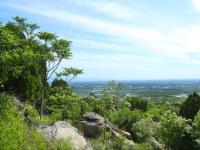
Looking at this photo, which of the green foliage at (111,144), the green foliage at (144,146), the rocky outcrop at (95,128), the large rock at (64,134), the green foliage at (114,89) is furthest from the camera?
the rocky outcrop at (95,128)

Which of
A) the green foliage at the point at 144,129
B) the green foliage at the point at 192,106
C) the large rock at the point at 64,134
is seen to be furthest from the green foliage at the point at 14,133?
the green foliage at the point at 192,106

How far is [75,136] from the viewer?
66.0 ft

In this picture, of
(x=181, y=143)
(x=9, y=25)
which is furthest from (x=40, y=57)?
(x=181, y=143)

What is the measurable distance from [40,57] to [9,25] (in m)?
4.42

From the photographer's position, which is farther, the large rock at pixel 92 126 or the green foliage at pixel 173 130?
the large rock at pixel 92 126

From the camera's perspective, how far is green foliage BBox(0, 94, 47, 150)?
611 inches

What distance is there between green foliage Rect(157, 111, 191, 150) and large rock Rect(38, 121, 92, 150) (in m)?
4.37

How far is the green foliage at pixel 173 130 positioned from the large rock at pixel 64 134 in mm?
4371

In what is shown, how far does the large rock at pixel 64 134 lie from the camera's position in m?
19.2

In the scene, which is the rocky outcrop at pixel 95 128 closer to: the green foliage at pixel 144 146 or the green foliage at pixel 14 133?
the green foliage at pixel 144 146

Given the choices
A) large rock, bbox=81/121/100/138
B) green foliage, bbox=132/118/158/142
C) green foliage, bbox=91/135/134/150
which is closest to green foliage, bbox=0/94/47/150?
green foliage, bbox=91/135/134/150

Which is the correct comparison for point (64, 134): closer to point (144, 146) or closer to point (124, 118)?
point (144, 146)

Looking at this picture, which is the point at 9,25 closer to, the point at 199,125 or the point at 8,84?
the point at 8,84

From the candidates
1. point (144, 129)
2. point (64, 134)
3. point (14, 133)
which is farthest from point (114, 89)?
point (14, 133)
